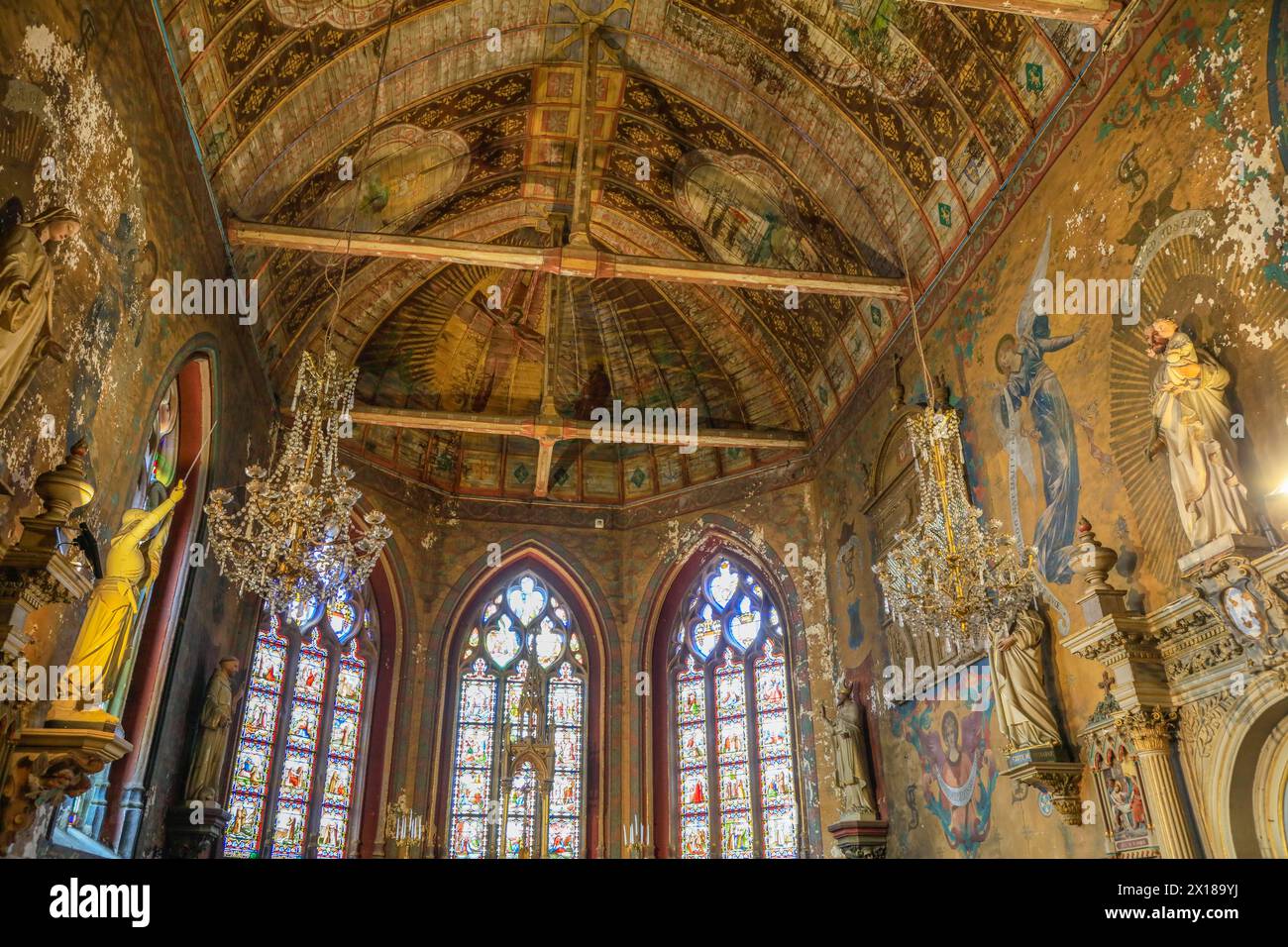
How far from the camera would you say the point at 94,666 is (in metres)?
7.14

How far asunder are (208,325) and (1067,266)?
361 inches

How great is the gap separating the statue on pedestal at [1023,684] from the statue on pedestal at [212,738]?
869cm

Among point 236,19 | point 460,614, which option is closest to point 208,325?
point 236,19

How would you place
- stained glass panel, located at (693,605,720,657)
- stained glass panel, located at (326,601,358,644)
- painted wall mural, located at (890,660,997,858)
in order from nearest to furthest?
painted wall mural, located at (890,660,997,858)
stained glass panel, located at (326,601,358,644)
stained glass panel, located at (693,605,720,657)

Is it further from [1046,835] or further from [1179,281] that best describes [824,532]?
[1179,281]

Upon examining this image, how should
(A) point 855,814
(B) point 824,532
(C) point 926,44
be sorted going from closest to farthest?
(C) point 926,44 < (A) point 855,814 < (B) point 824,532

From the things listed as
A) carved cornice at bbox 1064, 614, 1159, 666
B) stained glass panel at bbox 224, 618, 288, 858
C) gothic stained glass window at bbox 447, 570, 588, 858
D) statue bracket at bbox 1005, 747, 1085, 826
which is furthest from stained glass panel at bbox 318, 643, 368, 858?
carved cornice at bbox 1064, 614, 1159, 666

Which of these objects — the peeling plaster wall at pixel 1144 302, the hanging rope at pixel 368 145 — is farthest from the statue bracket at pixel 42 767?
the peeling plaster wall at pixel 1144 302

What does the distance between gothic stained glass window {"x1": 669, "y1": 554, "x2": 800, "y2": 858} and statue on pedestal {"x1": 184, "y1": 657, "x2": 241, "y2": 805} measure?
7482 mm

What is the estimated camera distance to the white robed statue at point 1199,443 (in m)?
6.34

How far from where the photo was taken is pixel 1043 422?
29.8 feet

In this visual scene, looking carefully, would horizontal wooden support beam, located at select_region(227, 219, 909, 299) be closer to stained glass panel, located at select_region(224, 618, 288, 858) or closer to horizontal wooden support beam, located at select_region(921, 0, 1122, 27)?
horizontal wooden support beam, located at select_region(921, 0, 1122, 27)

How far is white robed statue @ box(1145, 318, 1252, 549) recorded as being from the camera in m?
6.34

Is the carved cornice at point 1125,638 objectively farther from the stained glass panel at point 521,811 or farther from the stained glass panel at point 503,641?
the stained glass panel at point 503,641
